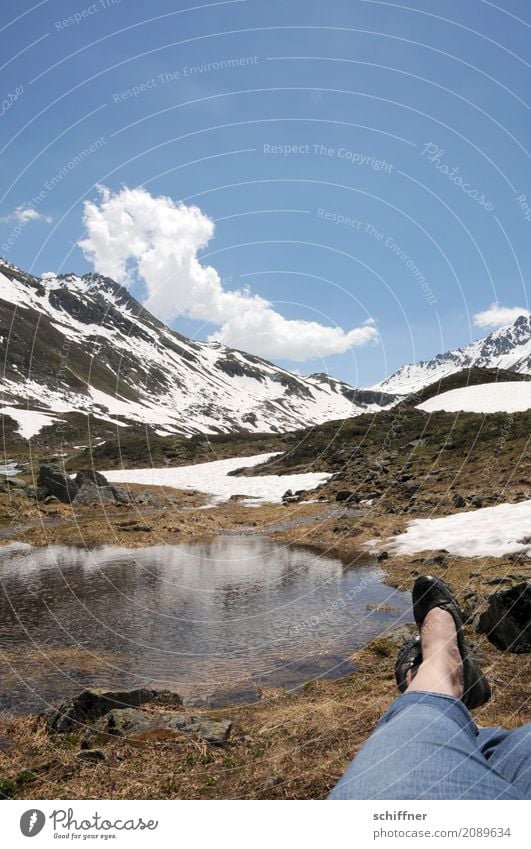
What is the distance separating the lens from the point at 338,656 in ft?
34.9

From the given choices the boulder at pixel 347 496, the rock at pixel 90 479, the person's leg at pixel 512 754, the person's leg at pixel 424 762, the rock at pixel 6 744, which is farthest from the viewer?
the rock at pixel 90 479

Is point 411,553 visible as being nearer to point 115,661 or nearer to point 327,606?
point 327,606

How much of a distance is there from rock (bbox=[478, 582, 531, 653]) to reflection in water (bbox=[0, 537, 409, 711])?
3.08 meters

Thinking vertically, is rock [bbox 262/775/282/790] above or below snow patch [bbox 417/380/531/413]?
below

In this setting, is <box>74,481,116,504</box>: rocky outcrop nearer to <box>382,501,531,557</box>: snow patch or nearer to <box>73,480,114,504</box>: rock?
<box>73,480,114,504</box>: rock

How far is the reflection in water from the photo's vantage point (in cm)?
984

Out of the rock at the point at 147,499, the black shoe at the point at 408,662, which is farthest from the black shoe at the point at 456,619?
the rock at the point at 147,499

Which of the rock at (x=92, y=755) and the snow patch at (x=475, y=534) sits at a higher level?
the snow patch at (x=475, y=534)

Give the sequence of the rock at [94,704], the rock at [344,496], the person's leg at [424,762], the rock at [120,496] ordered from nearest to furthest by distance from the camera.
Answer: the person's leg at [424,762], the rock at [94,704], the rock at [344,496], the rock at [120,496]

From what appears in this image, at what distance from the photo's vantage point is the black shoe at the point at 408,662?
604 cm

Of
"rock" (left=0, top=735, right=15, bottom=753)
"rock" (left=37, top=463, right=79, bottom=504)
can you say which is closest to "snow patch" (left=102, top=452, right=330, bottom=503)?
"rock" (left=37, top=463, right=79, bottom=504)

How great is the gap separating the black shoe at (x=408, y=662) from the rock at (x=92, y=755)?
3.84m

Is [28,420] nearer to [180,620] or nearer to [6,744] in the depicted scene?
[180,620]

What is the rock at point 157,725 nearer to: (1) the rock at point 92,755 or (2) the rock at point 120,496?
(1) the rock at point 92,755
